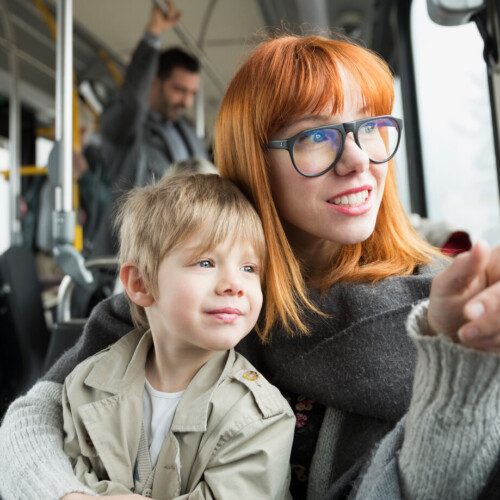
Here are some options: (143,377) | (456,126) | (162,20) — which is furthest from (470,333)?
(162,20)

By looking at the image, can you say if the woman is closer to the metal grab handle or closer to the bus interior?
the bus interior

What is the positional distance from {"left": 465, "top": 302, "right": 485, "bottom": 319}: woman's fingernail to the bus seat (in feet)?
7.92

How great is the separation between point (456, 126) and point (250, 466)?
259cm

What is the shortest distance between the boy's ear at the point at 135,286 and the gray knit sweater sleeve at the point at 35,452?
0.27m

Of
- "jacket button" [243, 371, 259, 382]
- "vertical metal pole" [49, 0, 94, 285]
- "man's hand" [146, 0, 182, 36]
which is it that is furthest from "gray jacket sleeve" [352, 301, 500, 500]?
"man's hand" [146, 0, 182, 36]

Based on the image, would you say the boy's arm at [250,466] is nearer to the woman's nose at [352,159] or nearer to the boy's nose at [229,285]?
the boy's nose at [229,285]

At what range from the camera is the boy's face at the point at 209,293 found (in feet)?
3.07

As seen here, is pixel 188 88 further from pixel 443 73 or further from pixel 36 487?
pixel 36 487

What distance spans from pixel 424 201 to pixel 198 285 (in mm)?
3169

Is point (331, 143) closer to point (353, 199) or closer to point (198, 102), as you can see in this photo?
point (353, 199)

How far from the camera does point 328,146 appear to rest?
1062 mm

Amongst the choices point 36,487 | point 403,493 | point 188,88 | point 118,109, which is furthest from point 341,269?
point 188,88

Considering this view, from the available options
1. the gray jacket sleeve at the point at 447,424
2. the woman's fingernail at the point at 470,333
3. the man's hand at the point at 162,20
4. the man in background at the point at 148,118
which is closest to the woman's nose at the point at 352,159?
the gray jacket sleeve at the point at 447,424

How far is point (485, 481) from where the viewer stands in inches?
29.2
